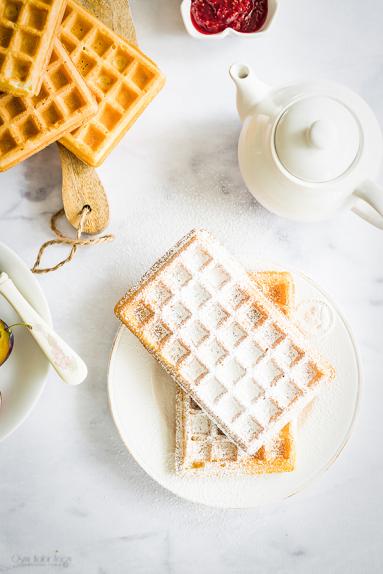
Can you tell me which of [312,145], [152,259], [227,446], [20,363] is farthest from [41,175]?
[227,446]

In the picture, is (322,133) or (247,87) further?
(247,87)

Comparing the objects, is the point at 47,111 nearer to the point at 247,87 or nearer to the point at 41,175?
the point at 41,175

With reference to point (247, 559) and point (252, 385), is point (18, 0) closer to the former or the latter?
point (252, 385)

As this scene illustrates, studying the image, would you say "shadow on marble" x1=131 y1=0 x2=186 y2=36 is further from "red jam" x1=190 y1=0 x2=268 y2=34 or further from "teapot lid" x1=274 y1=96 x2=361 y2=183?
"teapot lid" x1=274 y1=96 x2=361 y2=183

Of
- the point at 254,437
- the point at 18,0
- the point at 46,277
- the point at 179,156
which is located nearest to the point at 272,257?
the point at 179,156

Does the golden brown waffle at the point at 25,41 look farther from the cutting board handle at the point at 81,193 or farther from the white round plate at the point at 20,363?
the white round plate at the point at 20,363

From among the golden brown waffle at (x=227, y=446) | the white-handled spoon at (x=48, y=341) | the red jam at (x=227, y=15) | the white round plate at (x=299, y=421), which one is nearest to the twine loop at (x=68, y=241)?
the white-handled spoon at (x=48, y=341)

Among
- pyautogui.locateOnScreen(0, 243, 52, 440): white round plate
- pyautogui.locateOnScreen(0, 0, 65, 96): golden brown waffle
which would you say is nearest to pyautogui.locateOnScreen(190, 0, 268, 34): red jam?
pyautogui.locateOnScreen(0, 0, 65, 96): golden brown waffle
